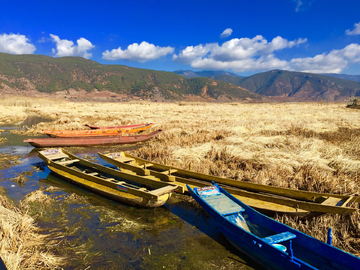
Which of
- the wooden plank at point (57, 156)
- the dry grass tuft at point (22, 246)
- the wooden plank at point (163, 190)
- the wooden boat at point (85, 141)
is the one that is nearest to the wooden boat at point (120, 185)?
the wooden plank at point (163, 190)

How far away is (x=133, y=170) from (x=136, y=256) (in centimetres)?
507

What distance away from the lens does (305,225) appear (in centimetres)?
571

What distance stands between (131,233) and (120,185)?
1.97 meters

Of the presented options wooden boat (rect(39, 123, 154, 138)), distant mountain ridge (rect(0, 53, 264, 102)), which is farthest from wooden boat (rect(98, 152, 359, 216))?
distant mountain ridge (rect(0, 53, 264, 102))

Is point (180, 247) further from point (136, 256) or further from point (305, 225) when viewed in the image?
point (305, 225)

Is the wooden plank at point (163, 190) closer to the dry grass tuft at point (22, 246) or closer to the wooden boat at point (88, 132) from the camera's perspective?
the dry grass tuft at point (22, 246)

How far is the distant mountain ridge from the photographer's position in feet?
468

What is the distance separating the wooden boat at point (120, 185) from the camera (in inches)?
276

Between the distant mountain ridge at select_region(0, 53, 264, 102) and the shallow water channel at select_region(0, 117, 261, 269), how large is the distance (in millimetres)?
131369

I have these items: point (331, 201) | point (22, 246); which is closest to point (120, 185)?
point (22, 246)

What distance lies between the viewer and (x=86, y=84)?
16250cm

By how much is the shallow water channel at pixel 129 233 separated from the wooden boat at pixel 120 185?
45cm

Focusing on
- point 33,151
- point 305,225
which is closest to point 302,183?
point 305,225

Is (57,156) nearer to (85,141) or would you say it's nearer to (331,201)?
(85,141)
